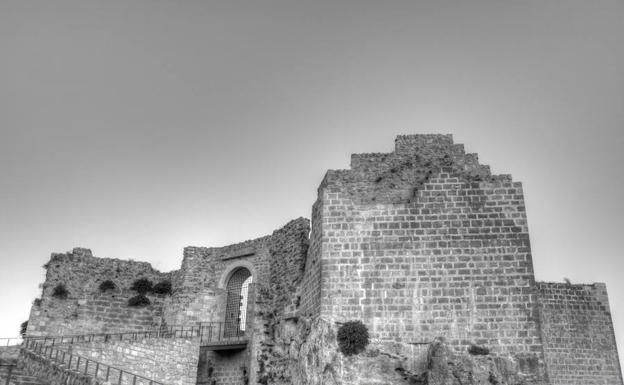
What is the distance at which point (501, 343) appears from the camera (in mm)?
15453

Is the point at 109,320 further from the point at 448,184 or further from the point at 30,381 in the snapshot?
the point at 448,184

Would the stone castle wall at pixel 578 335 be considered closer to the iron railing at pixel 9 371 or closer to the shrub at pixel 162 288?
the shrub at pixel 162 288

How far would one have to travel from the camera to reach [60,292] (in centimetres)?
2461

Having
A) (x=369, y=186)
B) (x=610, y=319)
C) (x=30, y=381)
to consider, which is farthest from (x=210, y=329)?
(x=610, y=319)

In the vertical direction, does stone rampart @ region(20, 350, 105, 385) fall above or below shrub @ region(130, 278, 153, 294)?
below

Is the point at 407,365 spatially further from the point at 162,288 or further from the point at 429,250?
the point at 162,288

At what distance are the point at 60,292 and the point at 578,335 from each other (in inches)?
881

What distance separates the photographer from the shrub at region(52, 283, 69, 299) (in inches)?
966

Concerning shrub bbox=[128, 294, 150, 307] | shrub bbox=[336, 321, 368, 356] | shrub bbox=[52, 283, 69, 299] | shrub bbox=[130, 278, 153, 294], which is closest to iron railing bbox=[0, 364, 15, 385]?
shrub bbox=[52, 283, 69, 299]

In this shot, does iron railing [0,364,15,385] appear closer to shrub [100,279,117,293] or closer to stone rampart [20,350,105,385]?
stone rampart [20,350,105,385]

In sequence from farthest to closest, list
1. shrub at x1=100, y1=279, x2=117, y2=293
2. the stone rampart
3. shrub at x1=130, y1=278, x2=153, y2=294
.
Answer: shrub at x1=130, y1=278, x2=153, y2=294
shrub at x1=100, y1=279, x2=117, y2=293
the stone rampart

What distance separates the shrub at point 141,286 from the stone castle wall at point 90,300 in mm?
232

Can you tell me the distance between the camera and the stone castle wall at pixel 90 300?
79.4ft

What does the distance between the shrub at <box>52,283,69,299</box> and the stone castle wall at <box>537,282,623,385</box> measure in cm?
2037
